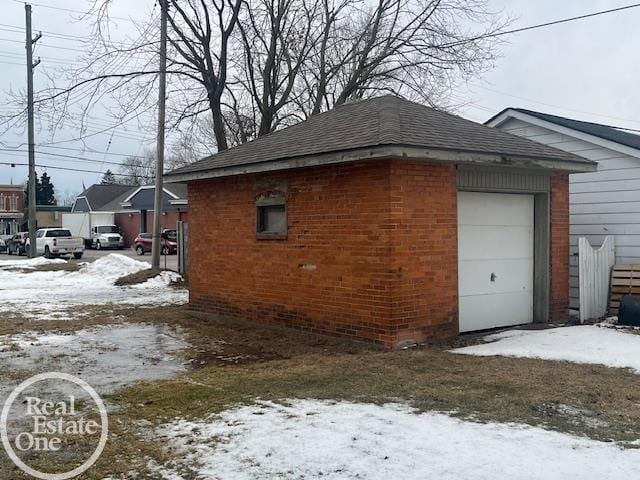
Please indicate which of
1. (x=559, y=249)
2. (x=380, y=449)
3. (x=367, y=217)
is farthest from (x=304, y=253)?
(x=380, y=449)

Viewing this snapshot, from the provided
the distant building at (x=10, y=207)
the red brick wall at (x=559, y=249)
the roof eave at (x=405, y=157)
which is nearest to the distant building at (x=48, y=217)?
the distant building at (x=10, y=207)

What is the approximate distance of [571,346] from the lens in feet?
27.9

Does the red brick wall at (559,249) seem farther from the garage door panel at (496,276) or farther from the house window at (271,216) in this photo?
the house window at (271,216)

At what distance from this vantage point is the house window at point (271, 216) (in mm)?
10430

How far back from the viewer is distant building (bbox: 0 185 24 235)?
7281cm

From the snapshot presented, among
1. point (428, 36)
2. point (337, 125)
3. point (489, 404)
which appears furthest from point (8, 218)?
point (489, 404)

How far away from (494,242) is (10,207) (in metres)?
76.3

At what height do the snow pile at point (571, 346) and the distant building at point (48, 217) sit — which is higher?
the distant building at point (48, 217)

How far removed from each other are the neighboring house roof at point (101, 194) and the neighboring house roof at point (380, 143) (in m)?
53.9

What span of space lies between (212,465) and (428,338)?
16.8 ft

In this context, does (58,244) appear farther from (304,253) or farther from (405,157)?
(405,157)

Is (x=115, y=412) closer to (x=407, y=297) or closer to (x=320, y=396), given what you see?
(x=320, y=396)

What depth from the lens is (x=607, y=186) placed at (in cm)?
1219

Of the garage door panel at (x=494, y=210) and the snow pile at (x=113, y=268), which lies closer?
the garage door panel at (x=494, y=210)
